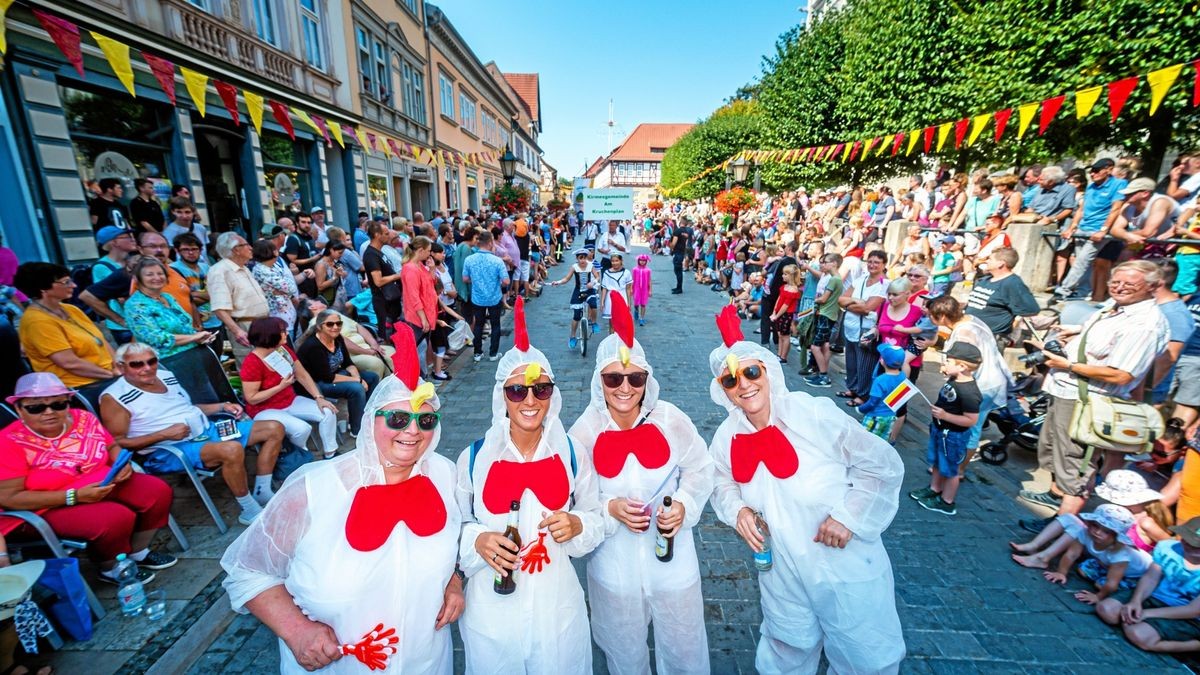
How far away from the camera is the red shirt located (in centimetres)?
439

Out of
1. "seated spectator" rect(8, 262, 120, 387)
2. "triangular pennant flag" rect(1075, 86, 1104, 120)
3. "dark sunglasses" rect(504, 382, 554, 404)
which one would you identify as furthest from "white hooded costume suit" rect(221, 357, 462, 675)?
"triangular pennant flag" rect(1075, 86, 1104, 120)

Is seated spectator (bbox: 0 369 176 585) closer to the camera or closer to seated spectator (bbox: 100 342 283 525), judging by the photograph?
seated spectator (bbox: 100 342 283 525)

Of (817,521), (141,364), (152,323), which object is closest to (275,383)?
(141,364)

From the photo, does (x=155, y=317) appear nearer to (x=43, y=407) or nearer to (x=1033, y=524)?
(x=43, y=407)

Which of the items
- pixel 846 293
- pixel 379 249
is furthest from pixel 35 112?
pixel 846 293

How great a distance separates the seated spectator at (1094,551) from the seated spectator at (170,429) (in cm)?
611

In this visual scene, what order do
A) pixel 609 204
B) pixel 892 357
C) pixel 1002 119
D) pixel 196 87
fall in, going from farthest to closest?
pixel 609 204, pixel 1002 119, pixel 196 87, pixel 892 357

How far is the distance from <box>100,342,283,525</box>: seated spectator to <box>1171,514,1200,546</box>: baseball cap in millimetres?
6638

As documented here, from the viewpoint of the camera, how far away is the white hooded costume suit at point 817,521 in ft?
7.24

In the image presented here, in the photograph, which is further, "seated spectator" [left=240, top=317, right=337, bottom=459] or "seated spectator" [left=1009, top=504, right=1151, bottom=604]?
"seated spectator" [left=240, top=317, right=337, bottom=459]

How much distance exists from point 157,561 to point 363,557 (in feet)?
9.75

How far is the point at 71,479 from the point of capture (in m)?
3.21

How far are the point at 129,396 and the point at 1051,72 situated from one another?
14.7 meters

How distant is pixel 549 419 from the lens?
7.56 feet
